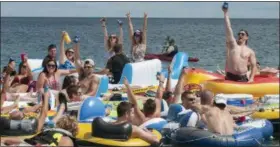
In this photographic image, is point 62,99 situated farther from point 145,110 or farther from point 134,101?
point 145,110

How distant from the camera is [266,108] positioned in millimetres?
10227

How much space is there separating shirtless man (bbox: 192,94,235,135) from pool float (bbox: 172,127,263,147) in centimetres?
9

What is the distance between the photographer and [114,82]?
1244cm

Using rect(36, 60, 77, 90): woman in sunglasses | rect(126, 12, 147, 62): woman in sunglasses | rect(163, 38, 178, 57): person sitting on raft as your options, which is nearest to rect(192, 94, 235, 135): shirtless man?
rect(36, 60, 77, 90): woman in sunglasses

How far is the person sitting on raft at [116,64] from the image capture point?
12289 millimetres

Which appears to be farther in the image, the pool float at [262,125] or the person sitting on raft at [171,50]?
the person sitting on raft at [171,50]

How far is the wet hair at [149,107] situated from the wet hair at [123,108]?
70cm

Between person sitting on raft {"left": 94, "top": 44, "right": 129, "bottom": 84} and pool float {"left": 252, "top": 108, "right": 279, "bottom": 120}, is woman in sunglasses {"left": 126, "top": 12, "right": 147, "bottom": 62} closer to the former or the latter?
person sitting on raft {"left": 94, "top": 44, "right": 129, "bottom": 84}

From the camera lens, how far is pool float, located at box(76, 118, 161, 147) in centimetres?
821

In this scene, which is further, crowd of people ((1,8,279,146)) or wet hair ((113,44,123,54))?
wet hair ((113,44,123,54))

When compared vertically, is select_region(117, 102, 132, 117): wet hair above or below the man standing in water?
below

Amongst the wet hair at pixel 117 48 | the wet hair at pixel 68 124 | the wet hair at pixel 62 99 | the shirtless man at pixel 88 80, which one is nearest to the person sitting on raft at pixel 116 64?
the wet hair at pixel 117 48

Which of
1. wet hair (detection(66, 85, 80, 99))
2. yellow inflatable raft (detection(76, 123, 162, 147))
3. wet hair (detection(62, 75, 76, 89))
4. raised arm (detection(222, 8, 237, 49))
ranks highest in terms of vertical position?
raised arm (detection(222, 8, 237, 49))

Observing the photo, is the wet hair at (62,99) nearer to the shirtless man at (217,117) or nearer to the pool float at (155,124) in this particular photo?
the pool float at (155,124)
